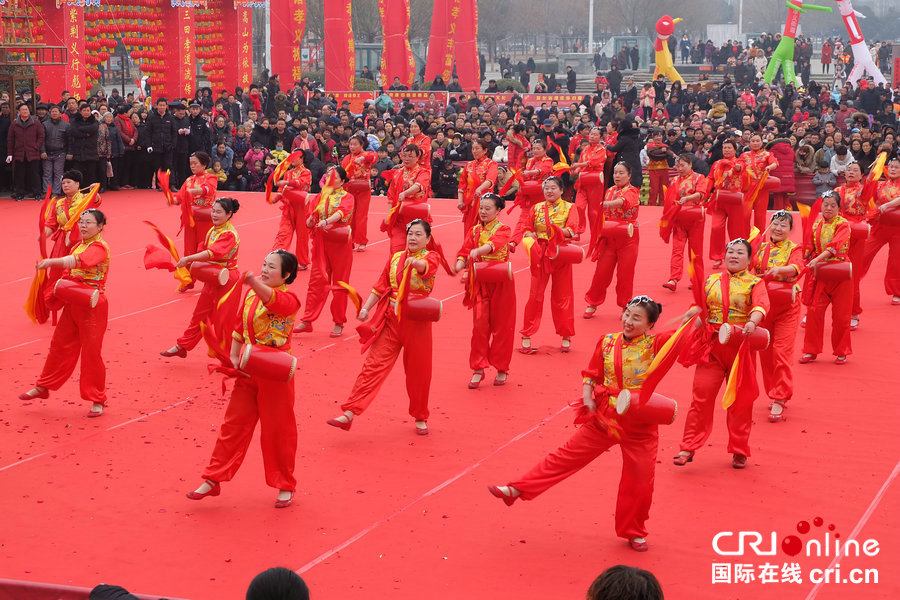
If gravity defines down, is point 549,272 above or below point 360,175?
below

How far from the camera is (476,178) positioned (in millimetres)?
12023

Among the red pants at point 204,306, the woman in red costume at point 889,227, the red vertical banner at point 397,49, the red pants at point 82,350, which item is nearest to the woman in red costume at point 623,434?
the red pants at point 82,350

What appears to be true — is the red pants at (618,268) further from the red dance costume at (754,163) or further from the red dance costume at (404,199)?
the red dance costume at (754,163)

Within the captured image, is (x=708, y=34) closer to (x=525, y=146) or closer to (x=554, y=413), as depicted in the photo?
(x=525, y=146)

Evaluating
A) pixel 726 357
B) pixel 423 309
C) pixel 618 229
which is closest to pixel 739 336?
pixel 726 357

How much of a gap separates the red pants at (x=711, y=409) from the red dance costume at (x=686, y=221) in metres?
4.45

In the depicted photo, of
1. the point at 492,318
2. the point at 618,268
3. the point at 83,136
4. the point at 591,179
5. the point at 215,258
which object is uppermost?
the point at 83,136

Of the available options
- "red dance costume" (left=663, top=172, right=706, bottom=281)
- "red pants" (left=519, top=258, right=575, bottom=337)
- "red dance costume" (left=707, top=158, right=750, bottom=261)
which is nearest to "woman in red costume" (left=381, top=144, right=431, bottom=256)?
"red pants" (left=519, top=258, right=575, bottom=337)

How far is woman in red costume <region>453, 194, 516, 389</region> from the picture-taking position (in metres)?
8.18

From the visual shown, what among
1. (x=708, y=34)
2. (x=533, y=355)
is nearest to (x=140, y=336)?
(x=533, y=355)

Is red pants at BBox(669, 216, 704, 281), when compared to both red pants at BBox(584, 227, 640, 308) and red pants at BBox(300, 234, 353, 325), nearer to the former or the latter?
red pants at BBox(584, 227, 640, 308)

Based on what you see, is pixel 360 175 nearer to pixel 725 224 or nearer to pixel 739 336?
pixel 725 224

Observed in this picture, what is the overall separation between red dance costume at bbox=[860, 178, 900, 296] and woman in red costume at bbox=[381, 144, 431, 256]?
4.10 meters

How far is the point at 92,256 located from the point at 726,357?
13.2 ft
